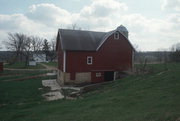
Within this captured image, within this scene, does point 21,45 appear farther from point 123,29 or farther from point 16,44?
point 123,29

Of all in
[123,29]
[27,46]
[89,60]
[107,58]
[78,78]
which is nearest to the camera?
[78,78]

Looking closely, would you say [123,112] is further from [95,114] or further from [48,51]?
[48,51]

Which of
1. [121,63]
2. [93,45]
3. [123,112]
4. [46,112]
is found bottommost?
[46,112]

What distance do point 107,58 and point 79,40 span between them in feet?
15.7

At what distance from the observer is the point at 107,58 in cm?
2680

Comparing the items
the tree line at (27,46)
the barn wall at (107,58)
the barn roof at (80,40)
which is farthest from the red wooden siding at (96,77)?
Answer: the tree line at (27,46)

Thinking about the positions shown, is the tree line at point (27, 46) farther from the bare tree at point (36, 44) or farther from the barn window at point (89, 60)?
the barn window at point (89, 60)

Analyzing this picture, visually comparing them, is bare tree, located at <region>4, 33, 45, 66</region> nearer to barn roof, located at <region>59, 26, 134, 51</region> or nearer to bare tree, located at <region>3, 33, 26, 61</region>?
bare tree, located at <region>3, 33, 26, 61</region>

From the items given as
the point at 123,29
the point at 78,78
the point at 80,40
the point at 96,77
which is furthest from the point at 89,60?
the point at 123,29

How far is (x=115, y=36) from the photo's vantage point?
26797 millimetres

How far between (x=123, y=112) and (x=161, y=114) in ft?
6.76

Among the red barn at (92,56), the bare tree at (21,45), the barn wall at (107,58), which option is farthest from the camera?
the bare tree at (21,45)

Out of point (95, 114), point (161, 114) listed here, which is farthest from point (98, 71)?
point (161, 114)

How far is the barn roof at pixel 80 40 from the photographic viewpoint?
82.4 feet
